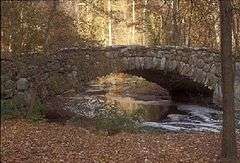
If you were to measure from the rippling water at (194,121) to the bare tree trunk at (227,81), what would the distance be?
5.65m

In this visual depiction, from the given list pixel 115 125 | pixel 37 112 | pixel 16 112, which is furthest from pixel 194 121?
pixel 16 112

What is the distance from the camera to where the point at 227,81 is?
333 inches

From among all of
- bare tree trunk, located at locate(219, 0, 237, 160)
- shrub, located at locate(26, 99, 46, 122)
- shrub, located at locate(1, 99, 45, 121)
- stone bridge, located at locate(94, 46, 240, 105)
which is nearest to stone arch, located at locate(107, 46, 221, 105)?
stone bridge, located at locate(94, 46, 240, 105)

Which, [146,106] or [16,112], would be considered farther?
[146,106]

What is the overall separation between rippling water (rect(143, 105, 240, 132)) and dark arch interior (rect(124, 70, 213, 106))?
1052 millimetres

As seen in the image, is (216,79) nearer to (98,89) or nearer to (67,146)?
(98,89)

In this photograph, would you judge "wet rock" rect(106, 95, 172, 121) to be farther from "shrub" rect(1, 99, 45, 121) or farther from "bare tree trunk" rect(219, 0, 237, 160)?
"bare tree trunk" rect(219, 0, 237, 160)

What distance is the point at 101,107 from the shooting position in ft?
59.5

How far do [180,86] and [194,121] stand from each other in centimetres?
548

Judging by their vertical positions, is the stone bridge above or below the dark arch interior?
above

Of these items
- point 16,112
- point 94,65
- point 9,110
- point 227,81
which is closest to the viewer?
point 227,81

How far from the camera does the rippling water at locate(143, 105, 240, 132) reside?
1494cm

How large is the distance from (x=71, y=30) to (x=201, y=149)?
6.49m

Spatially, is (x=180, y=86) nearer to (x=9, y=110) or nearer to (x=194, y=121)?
(x=194, y=121)
